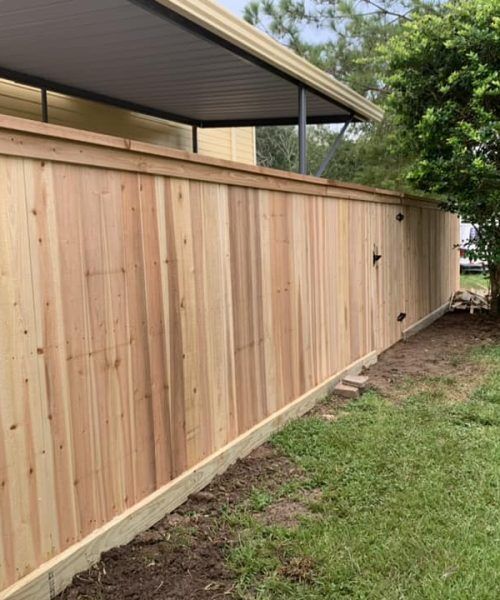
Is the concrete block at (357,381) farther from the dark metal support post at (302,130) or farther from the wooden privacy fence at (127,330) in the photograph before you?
the dark metal support post at (302,130)

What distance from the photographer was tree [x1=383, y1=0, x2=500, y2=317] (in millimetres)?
6457

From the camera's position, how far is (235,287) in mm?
3459

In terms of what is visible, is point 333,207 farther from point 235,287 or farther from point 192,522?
point 192,522

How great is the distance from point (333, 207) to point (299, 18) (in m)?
9.92

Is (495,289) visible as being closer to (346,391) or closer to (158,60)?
(346,391)

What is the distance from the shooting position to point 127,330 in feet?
8.41

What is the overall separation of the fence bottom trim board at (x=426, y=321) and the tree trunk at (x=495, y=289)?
0.82 meters

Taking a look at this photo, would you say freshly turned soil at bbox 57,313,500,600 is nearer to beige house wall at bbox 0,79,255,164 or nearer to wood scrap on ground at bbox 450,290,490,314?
beige house wall at bbox 0,79,255,164

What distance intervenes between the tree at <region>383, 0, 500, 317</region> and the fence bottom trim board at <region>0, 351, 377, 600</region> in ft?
14.1

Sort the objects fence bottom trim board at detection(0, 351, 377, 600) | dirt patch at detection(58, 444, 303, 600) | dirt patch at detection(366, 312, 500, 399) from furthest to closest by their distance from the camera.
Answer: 1. dirt patch at detection(366, 312, 500, 399)
2. dirt patch at detection(58, 444, 303, 600)
3. fence bottom trim board at detection(0, 351, 377, 600)

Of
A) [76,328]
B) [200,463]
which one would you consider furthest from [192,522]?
[76,328]

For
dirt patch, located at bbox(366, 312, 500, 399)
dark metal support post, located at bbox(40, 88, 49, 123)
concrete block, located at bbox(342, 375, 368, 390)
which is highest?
dark metal support post, located at bbox(40, 88, 49, 123)

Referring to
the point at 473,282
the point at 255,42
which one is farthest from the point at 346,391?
the point at 473,282

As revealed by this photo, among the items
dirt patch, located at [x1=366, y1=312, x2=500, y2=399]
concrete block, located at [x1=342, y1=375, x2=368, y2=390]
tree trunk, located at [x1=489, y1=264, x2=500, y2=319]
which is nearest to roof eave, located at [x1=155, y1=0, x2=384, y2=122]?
concrete block, located at [x1=342, y1=375, x2=368, y2=390]
